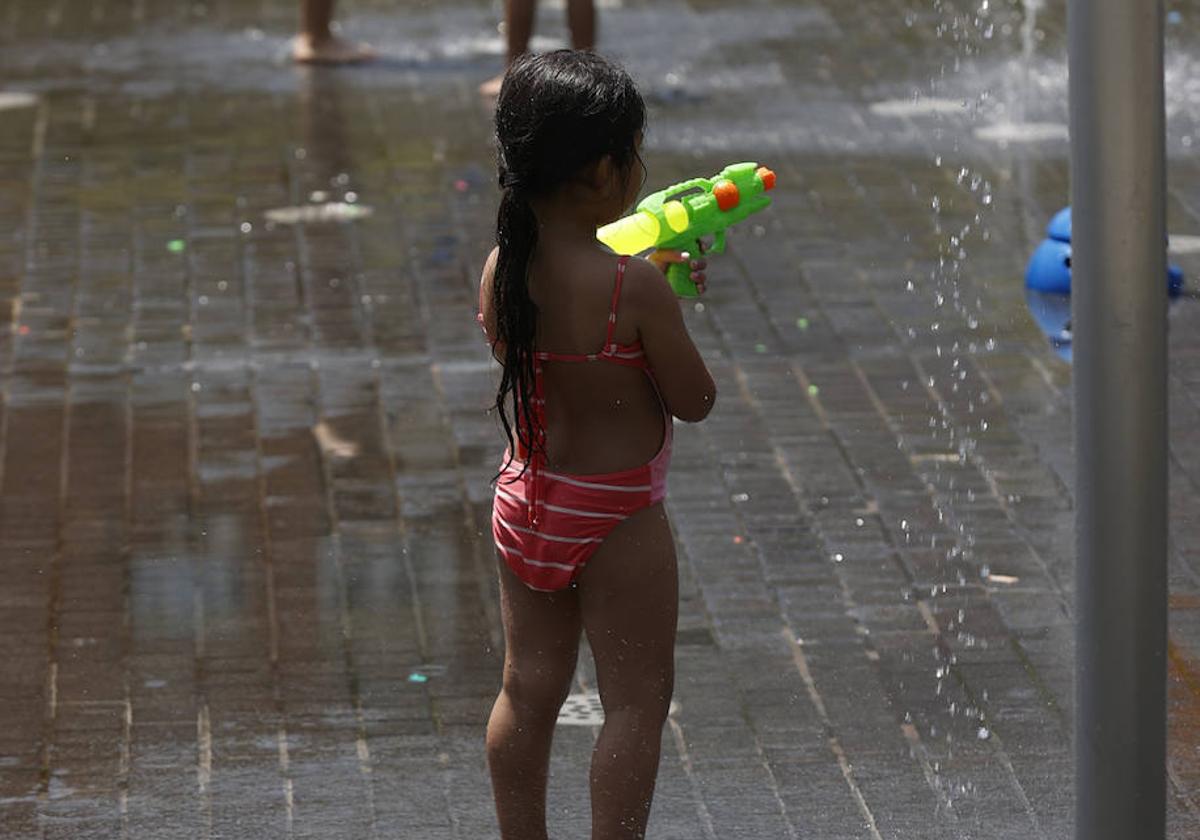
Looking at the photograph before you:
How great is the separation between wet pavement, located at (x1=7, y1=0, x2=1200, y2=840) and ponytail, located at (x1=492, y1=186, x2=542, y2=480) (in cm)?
103

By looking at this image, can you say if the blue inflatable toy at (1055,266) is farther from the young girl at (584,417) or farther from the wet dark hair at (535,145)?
the wet dark hair at (535,145)

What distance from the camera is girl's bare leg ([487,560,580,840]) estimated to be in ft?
12.3

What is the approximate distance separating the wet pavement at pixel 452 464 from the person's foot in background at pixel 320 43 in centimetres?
24

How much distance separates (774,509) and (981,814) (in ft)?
5.56

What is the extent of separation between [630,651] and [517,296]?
60 cm

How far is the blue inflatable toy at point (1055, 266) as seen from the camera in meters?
7.47

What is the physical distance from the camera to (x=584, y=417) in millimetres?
3607

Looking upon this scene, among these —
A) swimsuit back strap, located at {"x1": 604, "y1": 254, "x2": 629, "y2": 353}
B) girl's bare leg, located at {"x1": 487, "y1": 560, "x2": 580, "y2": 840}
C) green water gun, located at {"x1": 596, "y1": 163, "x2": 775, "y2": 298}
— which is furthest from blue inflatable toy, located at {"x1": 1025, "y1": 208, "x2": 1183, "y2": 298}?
swimsuit back strap, located at {"x1": 604, "y1": 254, "x2": 629, "y2": 353}

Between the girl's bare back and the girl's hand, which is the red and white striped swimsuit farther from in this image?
the girl's hand

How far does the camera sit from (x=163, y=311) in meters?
7.55

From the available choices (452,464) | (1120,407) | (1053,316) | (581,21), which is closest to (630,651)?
(1120,407)

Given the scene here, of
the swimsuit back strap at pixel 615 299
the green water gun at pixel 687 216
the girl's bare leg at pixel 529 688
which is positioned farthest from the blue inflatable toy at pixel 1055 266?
the swimsuit back strap at pixel 615 299

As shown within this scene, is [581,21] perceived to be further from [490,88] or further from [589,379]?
[589,379]

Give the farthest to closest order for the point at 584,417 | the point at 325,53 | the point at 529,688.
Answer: the point at 325,53 → the point at 529,688 → the point at 584,417
